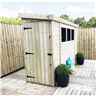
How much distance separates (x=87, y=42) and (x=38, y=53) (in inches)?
239

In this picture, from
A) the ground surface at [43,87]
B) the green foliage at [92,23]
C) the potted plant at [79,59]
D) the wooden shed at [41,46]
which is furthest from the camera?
the green foliage at [92,23]

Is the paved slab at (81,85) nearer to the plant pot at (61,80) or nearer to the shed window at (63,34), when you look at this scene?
the plant pot at (61,80)

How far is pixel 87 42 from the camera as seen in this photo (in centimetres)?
1159

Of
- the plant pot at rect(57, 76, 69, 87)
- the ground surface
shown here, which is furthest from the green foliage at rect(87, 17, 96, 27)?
the plant pot at rect(57, 76, 69, 87)

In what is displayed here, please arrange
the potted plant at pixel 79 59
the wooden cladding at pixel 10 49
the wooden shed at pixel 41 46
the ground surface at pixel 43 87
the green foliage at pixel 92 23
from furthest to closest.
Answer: the green foliage at pixel 92 23 → the potted plant at pixel 79 59 → the wooden cladding at pixel 10 49 → the wooden shed at pixel 41 46 → the ground surface at pixel 43 87

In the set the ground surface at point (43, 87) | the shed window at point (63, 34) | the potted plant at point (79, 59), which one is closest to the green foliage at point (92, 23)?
the potted plant at point (79, 59)

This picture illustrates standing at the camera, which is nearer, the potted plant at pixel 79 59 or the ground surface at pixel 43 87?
the ground surface at pixel 43 87

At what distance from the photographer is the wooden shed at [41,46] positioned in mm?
5879

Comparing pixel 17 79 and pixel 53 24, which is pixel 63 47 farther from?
pixel 17 79

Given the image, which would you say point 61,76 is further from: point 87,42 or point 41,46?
point 87,42

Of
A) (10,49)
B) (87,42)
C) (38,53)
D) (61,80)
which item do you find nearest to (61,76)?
(61,80)

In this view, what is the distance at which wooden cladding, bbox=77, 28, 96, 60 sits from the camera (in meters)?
11.5

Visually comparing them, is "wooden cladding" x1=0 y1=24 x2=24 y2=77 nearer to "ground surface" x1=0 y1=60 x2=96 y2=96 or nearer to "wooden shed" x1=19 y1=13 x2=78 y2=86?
"ground surface" x1=0 y1=60 x2=96 y2=96

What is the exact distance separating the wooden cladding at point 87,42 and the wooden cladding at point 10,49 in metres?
4.42
